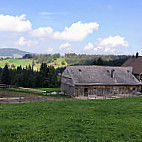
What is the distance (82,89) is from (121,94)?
393 inches

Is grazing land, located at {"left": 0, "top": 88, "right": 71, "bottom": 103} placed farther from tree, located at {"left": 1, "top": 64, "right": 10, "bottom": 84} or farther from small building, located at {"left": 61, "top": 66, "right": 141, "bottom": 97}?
tree, located at {"left": 1, "top": 64, "right": 10, "bottom": 84}

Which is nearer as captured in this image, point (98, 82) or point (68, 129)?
point (68, 129)

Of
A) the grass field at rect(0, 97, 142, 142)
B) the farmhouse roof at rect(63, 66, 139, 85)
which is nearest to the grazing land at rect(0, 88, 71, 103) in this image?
the farmhouse roof at rect(63, 66, 139, 85)

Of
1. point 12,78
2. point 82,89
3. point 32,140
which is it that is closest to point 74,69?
point 82,89

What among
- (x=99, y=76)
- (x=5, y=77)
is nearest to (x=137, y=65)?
(x=99, y=76)

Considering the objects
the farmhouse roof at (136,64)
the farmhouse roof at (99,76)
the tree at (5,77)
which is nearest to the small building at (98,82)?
the farmhouse roof at (99,76)

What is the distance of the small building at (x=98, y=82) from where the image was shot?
4272 cm

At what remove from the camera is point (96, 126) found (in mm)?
15633

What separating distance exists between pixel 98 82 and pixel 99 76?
6.60 ft

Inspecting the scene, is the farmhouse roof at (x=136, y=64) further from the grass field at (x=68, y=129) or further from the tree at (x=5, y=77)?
the tree at (x=5, y=77)

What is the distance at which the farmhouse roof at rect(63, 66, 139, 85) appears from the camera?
4322 cm

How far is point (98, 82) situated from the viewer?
4378cm

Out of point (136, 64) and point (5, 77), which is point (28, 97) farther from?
point (5, 77)

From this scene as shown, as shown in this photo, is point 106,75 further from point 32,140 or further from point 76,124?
point 32,140
